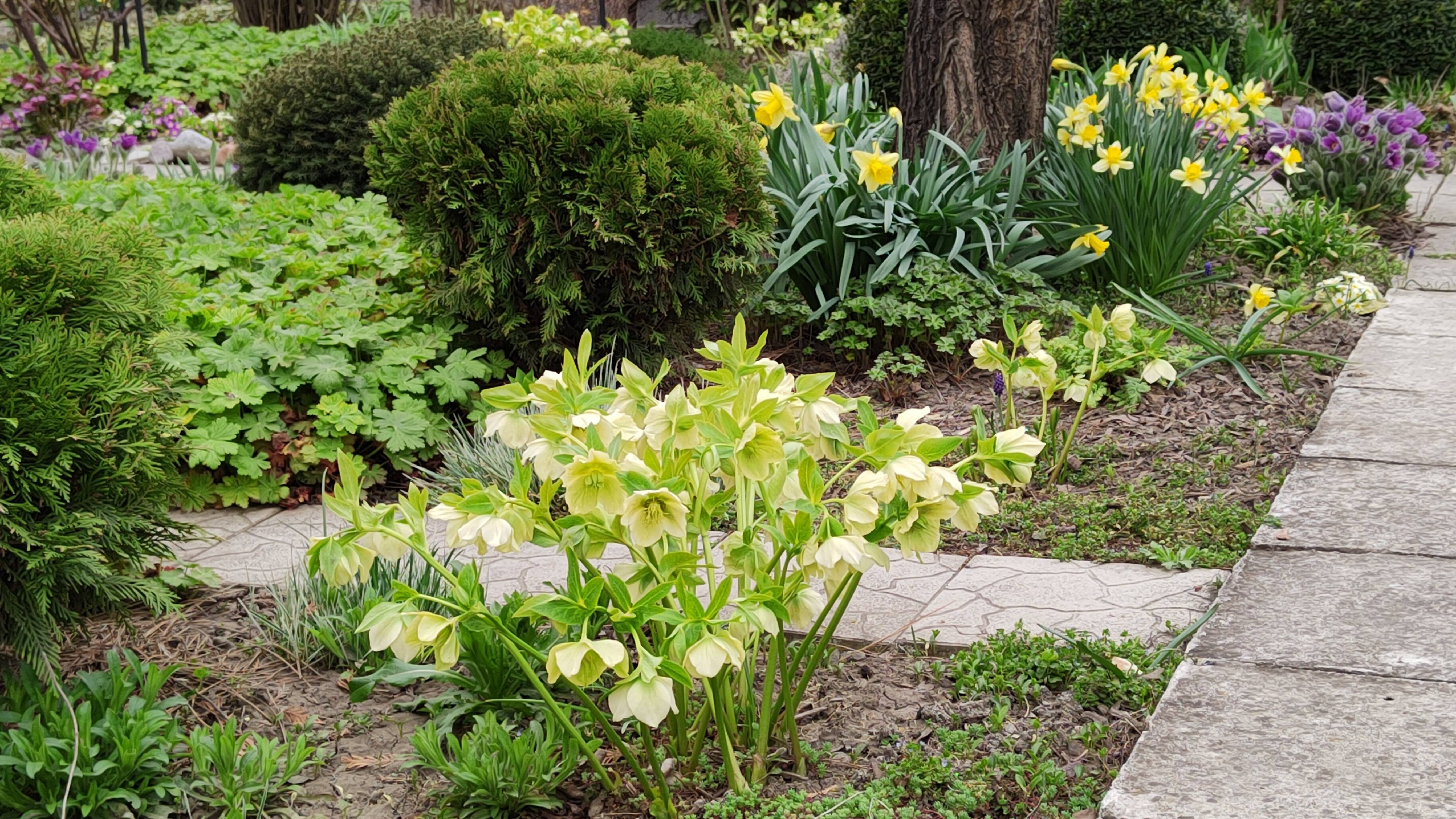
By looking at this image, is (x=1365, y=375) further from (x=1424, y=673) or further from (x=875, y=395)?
(x=1424, y=673)

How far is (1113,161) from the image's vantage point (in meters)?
4.58

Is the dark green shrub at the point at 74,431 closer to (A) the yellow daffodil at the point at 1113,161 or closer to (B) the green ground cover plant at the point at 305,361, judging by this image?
(B) the green ground cover plant at the point at 305,361

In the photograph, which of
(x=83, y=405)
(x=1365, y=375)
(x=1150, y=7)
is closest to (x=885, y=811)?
(x=83, y=405)

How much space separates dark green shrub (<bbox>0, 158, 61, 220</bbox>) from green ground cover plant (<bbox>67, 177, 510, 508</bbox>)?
1.10 ft

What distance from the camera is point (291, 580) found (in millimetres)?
2684

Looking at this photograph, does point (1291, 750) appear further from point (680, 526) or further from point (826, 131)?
point (826, 131)

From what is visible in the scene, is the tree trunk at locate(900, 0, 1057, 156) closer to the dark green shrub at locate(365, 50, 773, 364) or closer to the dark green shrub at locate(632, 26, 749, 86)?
the dark green shrub at locate(365, 50, 773, 364)

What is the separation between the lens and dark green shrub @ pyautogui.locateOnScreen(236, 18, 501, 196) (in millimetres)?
6328

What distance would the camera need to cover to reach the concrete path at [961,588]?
104 inches

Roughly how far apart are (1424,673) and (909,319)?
7.66ft

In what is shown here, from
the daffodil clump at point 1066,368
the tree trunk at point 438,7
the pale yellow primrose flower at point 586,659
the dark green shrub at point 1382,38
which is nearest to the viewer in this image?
the pale yellow primrose flower at point 586,659

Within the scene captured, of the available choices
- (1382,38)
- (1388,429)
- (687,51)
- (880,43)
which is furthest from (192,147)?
(1382,38)

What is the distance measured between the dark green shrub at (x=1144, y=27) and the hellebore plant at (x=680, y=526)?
7.96 metres

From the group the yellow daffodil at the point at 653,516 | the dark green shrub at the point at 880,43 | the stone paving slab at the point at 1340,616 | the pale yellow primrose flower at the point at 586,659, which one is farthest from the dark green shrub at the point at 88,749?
the dark green shrub at the point at 880,43
